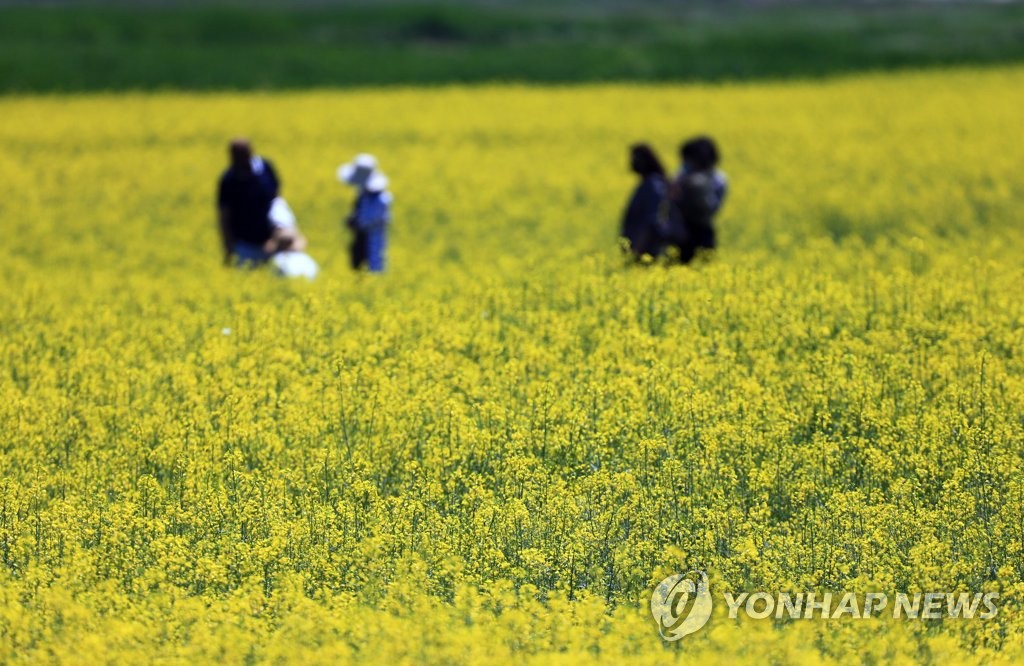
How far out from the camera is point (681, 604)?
6.07 meters

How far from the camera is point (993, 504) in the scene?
22.9 feet

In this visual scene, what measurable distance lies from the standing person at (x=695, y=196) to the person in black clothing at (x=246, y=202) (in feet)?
10.1

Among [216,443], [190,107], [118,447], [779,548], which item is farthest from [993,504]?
[190,107]

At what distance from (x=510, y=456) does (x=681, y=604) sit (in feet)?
5.05

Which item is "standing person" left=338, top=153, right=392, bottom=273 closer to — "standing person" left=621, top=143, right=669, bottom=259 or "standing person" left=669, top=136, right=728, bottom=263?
"standing person" left=621, top=143, right=669, bottom=259

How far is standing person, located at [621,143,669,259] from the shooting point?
425 inches

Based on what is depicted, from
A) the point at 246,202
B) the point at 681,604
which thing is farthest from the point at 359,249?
the point at 681,604

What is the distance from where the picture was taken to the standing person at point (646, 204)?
10805 mm

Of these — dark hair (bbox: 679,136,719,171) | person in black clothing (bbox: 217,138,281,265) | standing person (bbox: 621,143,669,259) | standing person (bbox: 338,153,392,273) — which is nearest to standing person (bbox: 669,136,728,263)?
dark hair (bbox: 679,136,719,171)

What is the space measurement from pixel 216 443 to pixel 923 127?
65.6 feet

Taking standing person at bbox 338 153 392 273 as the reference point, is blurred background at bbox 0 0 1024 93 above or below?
above

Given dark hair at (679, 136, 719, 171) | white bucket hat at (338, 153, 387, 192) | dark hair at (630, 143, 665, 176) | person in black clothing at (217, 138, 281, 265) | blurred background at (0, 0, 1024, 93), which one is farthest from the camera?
blurred background at (0, 0, 1024, 93)

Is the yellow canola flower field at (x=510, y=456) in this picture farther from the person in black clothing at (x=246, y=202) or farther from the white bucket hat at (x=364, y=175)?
the white bucket hat at (x=364, y=175)

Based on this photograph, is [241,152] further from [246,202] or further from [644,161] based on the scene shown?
[644,161]
